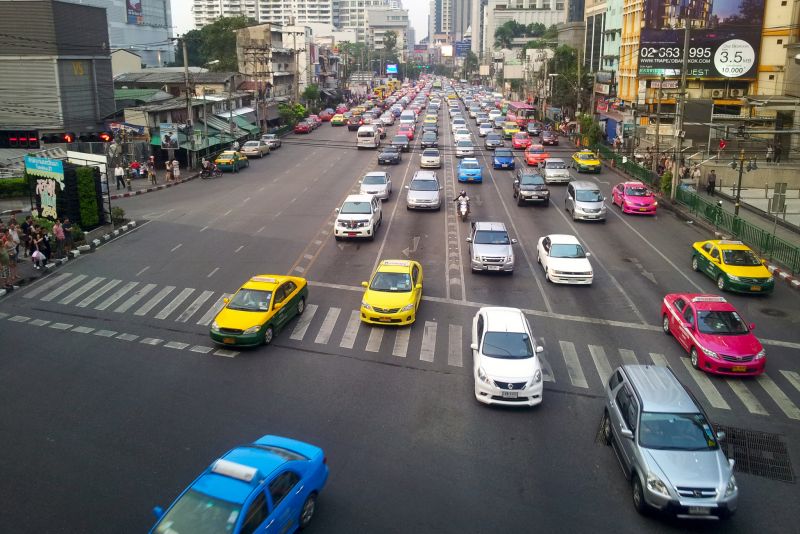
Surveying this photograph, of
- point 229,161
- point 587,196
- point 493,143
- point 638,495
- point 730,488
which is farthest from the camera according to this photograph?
point 493,143

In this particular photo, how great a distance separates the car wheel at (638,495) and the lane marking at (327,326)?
959cm

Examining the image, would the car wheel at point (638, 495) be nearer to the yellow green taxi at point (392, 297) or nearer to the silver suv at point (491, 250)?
the yellow green taxi at point (392, 297)

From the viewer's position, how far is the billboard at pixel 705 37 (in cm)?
5938

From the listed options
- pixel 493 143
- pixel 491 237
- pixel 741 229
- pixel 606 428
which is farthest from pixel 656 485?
pixel 493 143

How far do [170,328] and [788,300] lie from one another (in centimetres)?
1971

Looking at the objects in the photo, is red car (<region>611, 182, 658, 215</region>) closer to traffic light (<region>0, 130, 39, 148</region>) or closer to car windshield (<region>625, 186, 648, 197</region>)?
car windshield (<region>625, 186, 648, 197</region>)

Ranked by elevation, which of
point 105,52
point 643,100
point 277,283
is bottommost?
point 277,283

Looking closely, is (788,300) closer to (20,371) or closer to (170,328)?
(170,328)

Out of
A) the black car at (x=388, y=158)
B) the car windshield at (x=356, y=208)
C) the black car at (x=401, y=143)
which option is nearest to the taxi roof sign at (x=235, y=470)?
the car windshield at (x=356, y=208)

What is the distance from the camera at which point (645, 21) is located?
61250 mm

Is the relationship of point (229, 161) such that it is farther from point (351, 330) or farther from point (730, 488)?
point (730, 488)

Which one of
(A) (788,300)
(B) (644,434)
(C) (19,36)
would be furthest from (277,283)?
(C) (19,36)

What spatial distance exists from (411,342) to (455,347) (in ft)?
4.03

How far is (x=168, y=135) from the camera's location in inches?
1922
